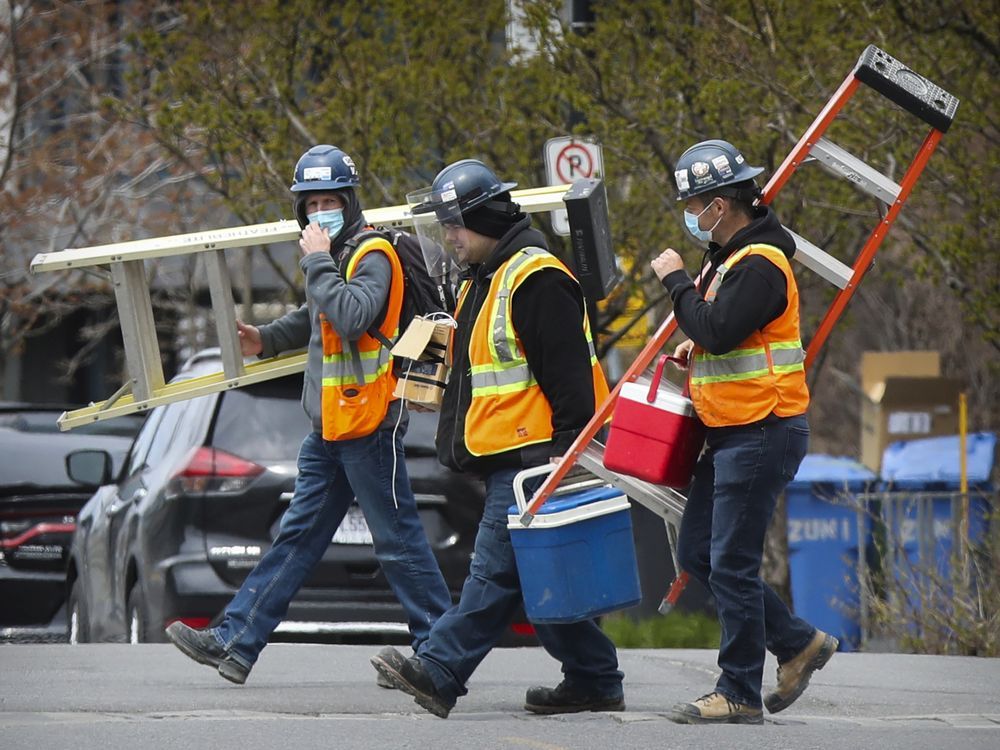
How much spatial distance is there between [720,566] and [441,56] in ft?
25.1

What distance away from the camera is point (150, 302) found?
7.42 m

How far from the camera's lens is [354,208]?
7039 millimetres

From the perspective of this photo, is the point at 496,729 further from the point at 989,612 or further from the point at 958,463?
the point at 958,463

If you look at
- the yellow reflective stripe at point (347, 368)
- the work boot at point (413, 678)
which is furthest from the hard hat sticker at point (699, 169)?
the work boot at point (413, 678)

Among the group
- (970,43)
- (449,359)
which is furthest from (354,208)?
(970,43)

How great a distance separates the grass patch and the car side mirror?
2908mm

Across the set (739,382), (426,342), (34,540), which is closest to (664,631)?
(34,540)

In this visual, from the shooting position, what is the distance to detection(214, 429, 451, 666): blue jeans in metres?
6.90

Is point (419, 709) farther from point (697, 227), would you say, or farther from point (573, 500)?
point (697, 227)

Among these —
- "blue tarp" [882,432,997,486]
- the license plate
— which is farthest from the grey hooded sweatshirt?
"blue tarp" [882,432,997,486]

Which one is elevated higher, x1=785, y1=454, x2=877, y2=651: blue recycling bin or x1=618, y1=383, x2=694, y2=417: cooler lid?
x1=618, y1=383, x2=694, y2=417: cooler lid

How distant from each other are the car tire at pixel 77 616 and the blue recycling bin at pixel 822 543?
15.6ft

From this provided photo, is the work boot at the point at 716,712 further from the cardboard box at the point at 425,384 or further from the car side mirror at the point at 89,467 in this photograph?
the car side mirror at the point at 89,467

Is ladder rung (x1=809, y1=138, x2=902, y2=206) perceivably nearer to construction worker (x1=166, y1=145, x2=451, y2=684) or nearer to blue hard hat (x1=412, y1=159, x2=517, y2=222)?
blue hard hat (x1=412, y1=159, x2=517, y2=222)
